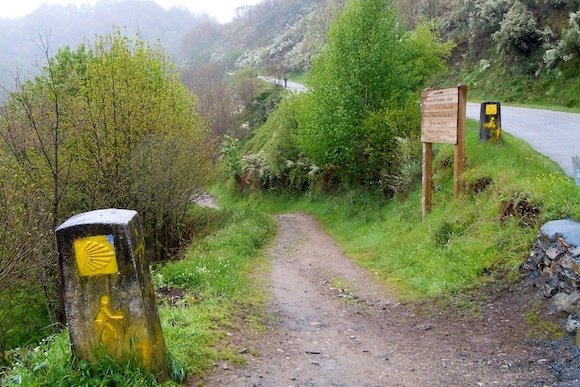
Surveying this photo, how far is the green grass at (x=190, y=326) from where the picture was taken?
4.36 m

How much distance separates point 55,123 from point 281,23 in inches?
4146

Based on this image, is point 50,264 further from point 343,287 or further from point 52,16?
point 52,16

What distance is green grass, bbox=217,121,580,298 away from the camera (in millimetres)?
8008

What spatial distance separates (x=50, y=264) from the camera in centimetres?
1148

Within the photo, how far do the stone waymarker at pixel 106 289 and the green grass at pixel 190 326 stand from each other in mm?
155

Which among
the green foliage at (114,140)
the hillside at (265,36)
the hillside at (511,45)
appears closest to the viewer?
the green foliage at (114,140)

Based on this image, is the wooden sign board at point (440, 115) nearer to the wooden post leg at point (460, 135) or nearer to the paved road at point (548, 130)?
the wooden post leg at point (460, 135)

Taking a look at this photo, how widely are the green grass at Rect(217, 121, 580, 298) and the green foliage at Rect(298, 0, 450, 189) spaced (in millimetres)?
2519

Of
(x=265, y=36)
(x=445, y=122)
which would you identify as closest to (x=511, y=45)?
(x=445, y=122)

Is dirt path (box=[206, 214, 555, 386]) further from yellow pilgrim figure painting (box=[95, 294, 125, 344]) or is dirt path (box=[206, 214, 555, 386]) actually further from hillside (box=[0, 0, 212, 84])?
hillside (box=[0, 0, 212, 84])

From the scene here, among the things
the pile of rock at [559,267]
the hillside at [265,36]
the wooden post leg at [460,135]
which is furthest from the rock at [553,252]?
the hillside at [265,36]

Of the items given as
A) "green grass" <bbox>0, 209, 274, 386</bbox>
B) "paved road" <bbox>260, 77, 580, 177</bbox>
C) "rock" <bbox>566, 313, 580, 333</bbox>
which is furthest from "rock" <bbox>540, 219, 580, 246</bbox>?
"green grass" <bbox>0, 209, 274, 386</bbox>

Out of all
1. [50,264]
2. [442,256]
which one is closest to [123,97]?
[50,264]

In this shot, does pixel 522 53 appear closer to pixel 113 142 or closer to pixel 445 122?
pixel 445 122
